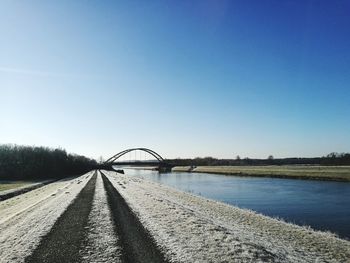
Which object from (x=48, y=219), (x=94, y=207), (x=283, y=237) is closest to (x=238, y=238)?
(x=283, y=237)

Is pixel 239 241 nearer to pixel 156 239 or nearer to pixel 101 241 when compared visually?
pixel 156 239

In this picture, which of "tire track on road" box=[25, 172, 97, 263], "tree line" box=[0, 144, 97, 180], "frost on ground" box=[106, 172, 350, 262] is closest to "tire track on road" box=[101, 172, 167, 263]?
"frost on ground" box=[106, 172, 350, 262]

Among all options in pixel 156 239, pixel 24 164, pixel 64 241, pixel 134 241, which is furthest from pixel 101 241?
pixel 24 164

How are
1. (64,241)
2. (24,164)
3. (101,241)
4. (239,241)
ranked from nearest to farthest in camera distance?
(239,241), (101,241), (64,241), (24,164)

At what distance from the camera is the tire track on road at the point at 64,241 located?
1493cm

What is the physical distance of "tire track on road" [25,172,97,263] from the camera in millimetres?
14930

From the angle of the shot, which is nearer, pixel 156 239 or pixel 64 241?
pixel 156 239

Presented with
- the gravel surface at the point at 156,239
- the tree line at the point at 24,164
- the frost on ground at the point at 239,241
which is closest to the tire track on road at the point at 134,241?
the gravel surface at the point at 156,239

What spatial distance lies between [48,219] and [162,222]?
24.7 feet

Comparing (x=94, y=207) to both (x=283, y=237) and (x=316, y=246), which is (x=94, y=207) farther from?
(x=316, y=246)

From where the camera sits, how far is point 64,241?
17.7m

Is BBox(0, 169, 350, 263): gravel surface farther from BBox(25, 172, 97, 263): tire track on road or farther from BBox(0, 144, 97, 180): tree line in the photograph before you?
BBox(0, 144, 97, 180): tree line

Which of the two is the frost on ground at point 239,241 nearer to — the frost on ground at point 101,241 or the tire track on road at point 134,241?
the tire track on road at point 134,241

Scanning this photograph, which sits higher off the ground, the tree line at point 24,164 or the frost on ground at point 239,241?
the tree line at point 24,164
